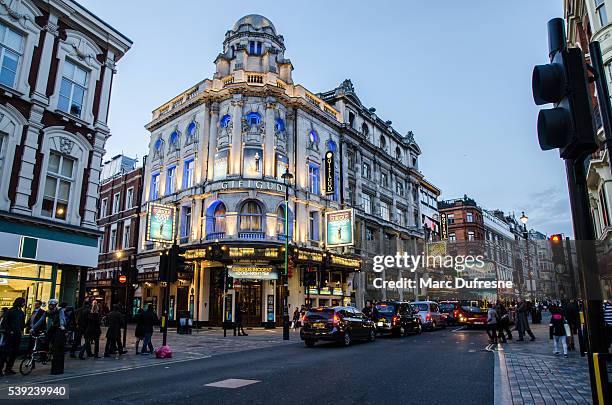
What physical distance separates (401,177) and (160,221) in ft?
102

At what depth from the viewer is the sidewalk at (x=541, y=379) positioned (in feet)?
25.0

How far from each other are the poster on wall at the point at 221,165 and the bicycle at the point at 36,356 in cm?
1983

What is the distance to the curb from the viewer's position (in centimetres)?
763

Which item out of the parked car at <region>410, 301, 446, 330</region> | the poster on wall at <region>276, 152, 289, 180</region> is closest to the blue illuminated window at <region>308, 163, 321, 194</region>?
the poster on wall at <region>276, 152, 289, 180</region>

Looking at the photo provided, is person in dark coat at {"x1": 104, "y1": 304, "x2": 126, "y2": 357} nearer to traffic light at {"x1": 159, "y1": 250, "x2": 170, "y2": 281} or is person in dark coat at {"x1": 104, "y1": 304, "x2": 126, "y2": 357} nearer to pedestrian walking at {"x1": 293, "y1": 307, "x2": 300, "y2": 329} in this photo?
traffic light at {"x1": 159, "y1": 250, "x2": 170, "y2": 281}

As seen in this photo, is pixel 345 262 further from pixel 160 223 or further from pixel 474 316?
pixel 160 223

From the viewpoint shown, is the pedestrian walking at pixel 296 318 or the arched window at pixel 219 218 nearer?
the pedestrian walking at pixel 296 318

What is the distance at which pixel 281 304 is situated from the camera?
31.8 m

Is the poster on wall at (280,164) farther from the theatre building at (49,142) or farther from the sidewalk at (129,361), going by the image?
the theatre building at (49,142)

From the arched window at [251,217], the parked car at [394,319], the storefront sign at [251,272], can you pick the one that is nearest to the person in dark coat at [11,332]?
the parked car at [394,319]

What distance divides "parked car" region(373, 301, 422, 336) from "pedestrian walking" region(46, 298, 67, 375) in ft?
51.1

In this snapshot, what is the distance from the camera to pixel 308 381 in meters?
9.59

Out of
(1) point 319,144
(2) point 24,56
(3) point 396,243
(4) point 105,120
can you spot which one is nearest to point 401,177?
(3) point 396,243

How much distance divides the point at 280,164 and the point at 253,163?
2221 mm
